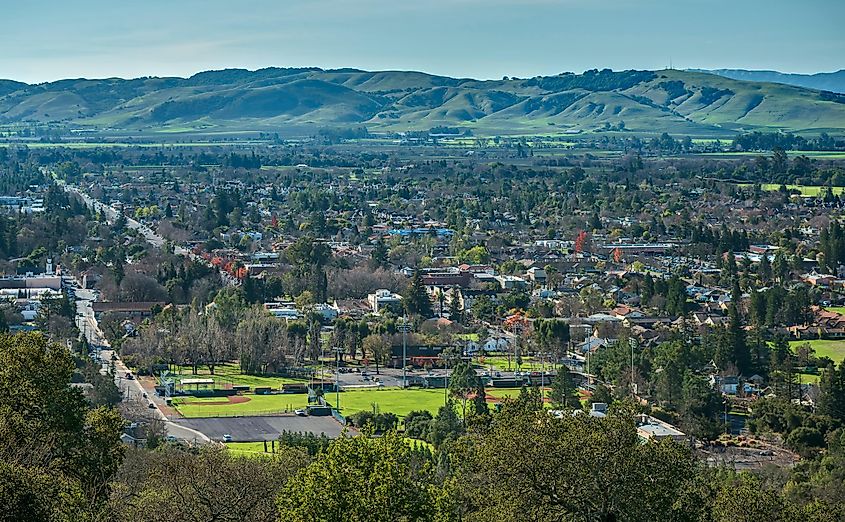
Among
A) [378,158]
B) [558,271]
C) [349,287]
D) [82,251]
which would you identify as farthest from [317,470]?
[378,158]

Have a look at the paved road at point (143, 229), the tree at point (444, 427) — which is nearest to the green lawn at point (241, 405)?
the tree at point (444, 427)

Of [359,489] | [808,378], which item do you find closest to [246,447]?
[808,378]

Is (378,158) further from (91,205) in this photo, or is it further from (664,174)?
(91,205)

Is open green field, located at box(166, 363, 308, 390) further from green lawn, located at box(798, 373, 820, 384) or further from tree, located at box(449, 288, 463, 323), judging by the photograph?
green lawn, located at box(798, 373, 820, 384)

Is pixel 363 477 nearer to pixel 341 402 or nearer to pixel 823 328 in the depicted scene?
pixel 341 402

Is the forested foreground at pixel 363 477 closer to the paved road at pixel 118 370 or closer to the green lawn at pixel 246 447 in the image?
the green lawn at pixel 246 447

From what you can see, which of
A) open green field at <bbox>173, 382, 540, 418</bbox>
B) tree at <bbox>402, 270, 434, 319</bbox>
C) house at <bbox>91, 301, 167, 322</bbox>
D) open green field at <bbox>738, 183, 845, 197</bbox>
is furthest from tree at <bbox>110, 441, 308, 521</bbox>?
open green field at <bbox>738, 183, 845, 197</bbox>
